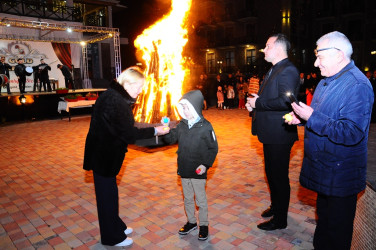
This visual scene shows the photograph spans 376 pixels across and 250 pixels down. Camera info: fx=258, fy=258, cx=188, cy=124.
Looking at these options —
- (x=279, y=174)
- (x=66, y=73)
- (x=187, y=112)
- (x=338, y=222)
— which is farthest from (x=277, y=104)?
(x=66, y=73)

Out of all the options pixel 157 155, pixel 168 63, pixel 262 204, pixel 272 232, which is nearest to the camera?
pixel 272 232

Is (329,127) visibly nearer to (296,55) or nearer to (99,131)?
(99,131)

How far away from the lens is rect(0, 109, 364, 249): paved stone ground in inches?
129

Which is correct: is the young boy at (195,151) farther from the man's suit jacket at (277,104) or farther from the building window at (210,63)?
the building window at (210,63)

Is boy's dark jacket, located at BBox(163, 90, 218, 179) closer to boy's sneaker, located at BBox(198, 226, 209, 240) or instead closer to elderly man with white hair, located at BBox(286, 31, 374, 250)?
boy's sneaker, located at BBox(198, 226, 209, 240)

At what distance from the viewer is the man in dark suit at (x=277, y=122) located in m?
3.10

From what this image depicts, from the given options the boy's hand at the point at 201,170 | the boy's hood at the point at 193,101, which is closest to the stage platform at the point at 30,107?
the boy's hood at the point at 193,101

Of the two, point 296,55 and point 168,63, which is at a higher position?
point 296,55

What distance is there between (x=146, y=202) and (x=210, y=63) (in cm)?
3811

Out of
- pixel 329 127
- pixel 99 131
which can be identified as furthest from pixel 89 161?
pixel 329 127

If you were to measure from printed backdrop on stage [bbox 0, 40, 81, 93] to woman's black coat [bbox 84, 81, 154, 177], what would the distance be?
63.7 feet

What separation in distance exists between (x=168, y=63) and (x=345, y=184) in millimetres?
7588

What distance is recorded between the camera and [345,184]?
83.0 inches

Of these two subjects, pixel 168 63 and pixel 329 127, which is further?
pixel 168 63
